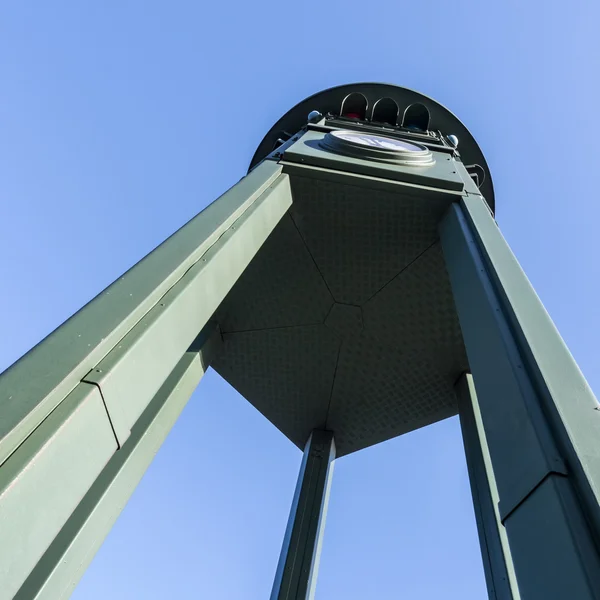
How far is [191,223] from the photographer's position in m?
3.11

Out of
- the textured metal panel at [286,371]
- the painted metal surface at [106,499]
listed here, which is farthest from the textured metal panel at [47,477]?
the textured metal panel at [286,371]

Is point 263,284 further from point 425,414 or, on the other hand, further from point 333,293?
point 425,414

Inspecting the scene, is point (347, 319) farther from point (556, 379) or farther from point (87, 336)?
point (87, 336)

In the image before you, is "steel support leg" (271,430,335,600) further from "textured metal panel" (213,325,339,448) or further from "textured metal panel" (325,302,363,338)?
"textured metal panel" (325,302,363,338)

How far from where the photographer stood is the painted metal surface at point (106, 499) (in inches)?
117

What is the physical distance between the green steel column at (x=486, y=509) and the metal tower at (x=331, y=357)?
17mm

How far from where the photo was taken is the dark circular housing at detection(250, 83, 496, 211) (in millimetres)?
7445

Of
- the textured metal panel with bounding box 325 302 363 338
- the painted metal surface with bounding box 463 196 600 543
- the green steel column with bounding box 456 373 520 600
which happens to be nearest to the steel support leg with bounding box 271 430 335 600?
the textured metal panel with bounding box 325 302 363 338

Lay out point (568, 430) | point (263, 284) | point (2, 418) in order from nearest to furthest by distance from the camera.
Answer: point (2, 418) < point (568, 430) < point (263, 284)

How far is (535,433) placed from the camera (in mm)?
1946

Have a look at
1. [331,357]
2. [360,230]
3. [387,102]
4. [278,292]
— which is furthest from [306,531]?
[387,102]

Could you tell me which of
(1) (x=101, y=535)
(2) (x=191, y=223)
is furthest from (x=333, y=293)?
(1) (x=101, y=535)

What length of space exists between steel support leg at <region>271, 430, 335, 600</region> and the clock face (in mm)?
3199

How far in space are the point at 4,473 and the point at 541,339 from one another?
2.01 meters
